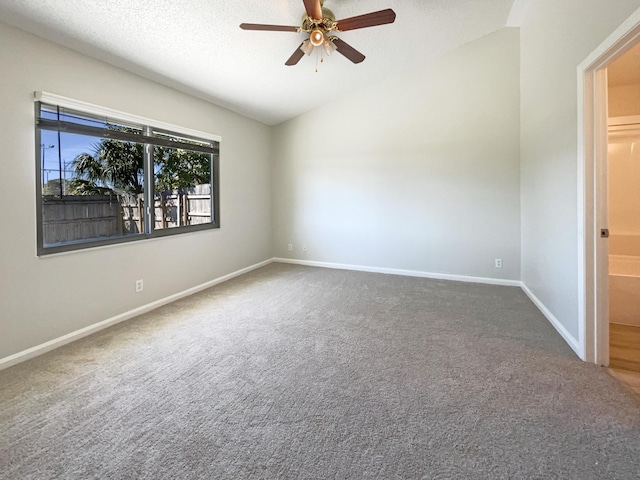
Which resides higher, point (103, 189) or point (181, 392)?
point (103, 189)

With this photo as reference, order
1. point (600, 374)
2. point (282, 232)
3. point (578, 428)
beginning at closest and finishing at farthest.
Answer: point (578, 428) → point (600, 374) → point (282, 232)

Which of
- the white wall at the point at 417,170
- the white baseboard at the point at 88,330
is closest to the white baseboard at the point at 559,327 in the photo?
the white wall at the point at 417,170

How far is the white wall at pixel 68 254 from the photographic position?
7.23ft

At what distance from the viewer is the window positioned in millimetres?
2488

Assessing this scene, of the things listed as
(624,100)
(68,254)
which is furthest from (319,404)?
(624,100)

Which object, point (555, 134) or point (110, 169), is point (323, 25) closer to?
point (555, 134)

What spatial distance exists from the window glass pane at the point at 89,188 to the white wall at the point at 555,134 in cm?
402

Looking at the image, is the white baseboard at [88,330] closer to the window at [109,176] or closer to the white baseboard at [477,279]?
the window at [109,176]

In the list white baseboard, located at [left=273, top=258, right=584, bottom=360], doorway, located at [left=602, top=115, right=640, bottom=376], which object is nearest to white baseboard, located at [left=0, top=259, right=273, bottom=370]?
white baseboard, located at [left=273, top=258, right=584, bottom=360]

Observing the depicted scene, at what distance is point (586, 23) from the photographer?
2090mm

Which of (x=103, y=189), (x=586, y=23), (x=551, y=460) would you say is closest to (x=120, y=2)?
(x=103, y=189)

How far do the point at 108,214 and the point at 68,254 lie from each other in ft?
1.85

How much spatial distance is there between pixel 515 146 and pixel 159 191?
4.57m

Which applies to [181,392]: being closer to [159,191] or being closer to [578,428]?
[578,428]
